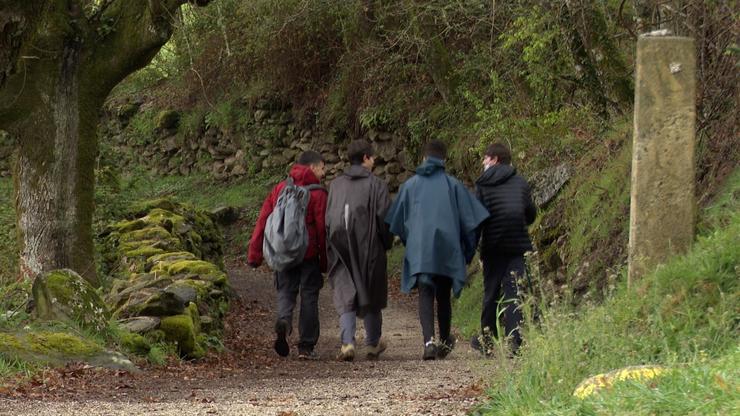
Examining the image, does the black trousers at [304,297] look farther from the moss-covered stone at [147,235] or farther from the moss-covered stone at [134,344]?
the moss-covered stone at [147,235]

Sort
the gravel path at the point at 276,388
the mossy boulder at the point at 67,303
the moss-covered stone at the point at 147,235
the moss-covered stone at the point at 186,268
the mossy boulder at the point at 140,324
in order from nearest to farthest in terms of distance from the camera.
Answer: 1. the gravel path at the point at 276,388
2. the mossy boulder at the point at 67,303
3. the mossy boulder at the point at 140,324
4. the moss-covered stone at the point at 186,268
5. the moss-covered stone at the point at 147,235

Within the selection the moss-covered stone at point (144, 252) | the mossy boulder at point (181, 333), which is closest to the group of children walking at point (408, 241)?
the mossy boulder at point (181, 333)

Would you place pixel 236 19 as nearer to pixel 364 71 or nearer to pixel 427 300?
pixel 364 71

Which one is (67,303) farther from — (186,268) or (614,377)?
(614,377)

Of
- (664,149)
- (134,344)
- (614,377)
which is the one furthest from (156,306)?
(614,377)

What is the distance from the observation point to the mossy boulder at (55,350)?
8.41m

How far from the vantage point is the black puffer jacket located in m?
9.49

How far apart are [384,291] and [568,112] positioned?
4.53 m

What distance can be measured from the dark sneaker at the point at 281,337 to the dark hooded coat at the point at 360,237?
560 mm

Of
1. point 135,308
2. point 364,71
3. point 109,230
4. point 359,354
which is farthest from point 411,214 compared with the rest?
point 364,71

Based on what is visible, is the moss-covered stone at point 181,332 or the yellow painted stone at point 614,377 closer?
the yellow painted stone at point 614,377

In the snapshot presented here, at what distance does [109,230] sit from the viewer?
16906mm

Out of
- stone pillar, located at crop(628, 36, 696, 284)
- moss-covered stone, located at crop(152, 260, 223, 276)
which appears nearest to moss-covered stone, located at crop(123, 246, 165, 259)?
moss-covered stone, located at crop(152, 260, 223, 276)

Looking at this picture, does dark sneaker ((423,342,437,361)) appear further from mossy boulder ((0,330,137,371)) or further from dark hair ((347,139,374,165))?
mossy boulder ((0,330,137,371))
